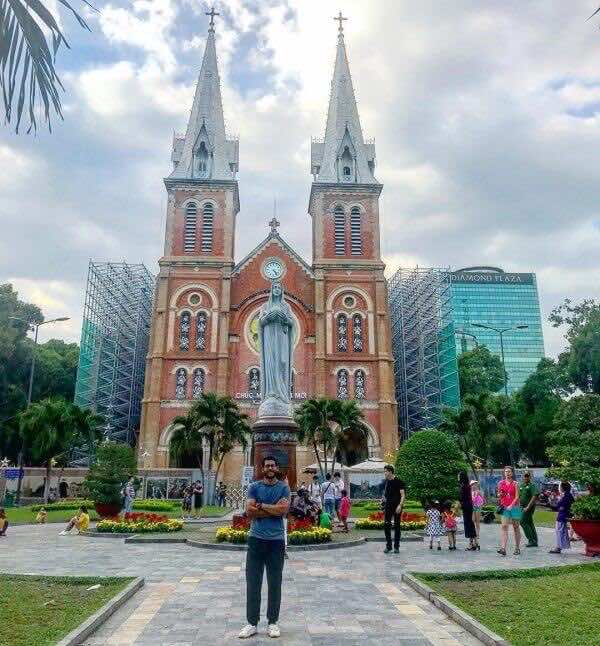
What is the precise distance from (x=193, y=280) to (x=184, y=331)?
4114 mm

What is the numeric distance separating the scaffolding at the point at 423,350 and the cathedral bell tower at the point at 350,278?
6138mm

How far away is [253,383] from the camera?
44625 millimetres

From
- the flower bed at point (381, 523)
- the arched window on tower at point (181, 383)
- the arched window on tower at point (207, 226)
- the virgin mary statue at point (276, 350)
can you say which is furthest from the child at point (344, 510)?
the arched window on tower at point (207, 226)

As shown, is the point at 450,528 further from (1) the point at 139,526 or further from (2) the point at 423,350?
(2) the point at 423,350

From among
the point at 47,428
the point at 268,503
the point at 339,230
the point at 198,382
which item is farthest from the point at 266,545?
the point at 339,230

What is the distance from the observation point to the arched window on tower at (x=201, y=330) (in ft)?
148

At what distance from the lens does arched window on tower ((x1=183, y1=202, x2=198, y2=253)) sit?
48.0 meters

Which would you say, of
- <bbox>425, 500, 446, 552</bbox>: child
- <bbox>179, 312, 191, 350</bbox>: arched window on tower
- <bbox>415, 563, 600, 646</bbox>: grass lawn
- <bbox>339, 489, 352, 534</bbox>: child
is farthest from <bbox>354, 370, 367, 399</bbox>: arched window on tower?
<bbox>415, 563, 600, 646</bbox>: grass lawn

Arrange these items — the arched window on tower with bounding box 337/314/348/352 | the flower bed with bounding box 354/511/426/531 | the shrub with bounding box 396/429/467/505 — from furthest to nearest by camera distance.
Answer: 1. the arched window on tower with bounding box 337/314/348/352
2. the flower bed with bounding box 354/511/426/531
3. the shrub with bounding box 396/429/467/505

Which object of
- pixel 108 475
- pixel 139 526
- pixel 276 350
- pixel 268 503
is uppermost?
pixel 276 350

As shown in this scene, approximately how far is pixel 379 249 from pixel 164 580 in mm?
41504

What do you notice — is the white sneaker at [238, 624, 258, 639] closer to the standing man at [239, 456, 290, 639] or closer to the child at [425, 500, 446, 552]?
the standing man at [239, 456, 290, 639]

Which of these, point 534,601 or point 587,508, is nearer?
point 534,601

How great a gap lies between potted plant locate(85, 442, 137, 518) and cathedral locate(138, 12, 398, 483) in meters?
19.8
